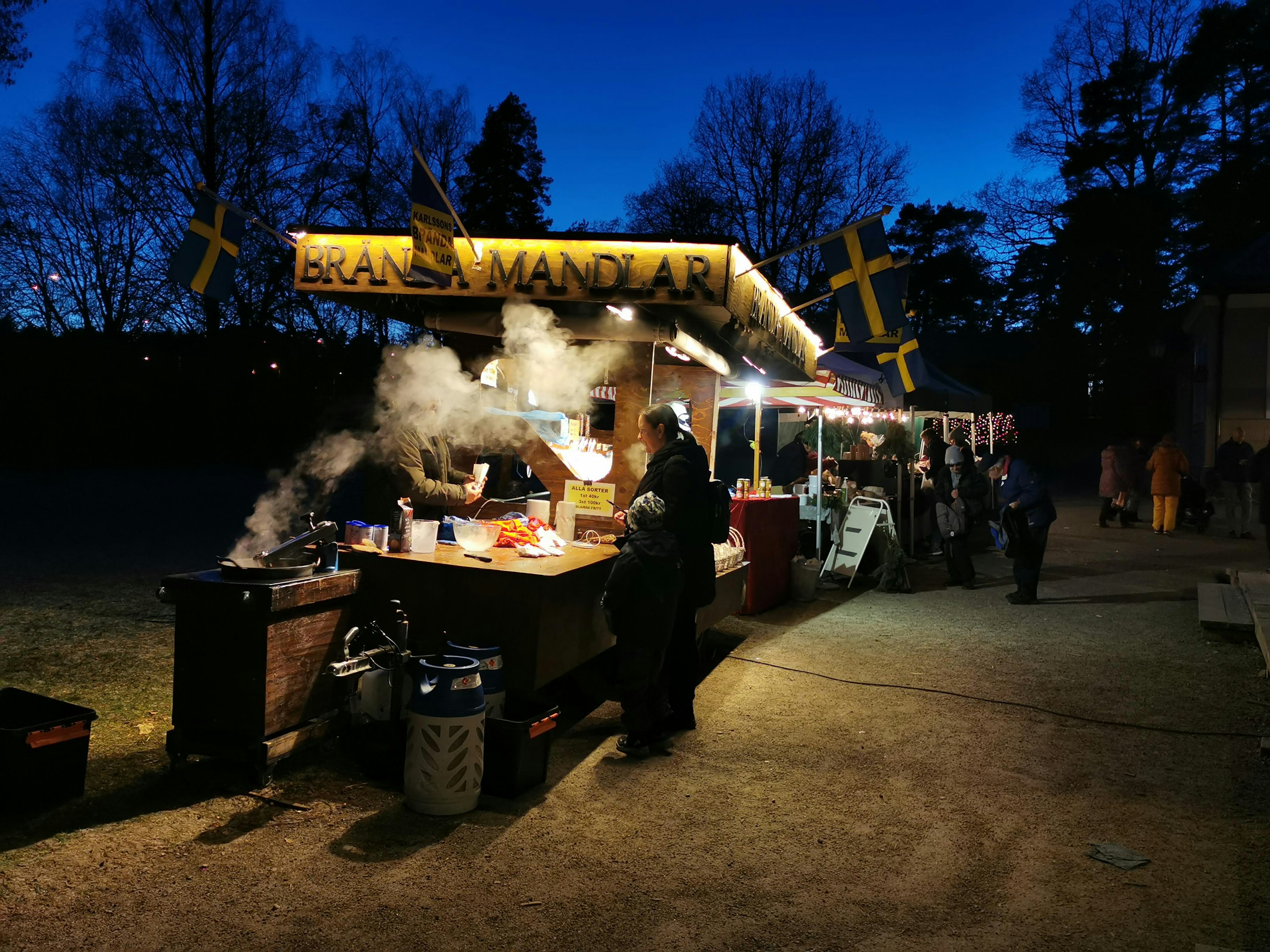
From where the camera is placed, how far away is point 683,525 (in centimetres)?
514

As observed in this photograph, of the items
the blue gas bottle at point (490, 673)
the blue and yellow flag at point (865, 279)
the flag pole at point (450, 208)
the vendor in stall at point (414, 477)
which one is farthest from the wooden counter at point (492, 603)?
the blue and yellow flag at point (865, 279)

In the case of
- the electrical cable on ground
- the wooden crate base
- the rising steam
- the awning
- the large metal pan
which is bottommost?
the electrical cable on ground

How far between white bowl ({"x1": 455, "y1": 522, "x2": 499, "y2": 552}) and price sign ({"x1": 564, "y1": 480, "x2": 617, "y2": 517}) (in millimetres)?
1355

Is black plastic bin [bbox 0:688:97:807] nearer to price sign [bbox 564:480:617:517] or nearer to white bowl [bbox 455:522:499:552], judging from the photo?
white bowl [bbox 455:522:499:552]

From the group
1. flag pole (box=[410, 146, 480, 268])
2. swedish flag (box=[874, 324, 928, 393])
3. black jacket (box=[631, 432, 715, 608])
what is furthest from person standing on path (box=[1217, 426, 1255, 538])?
flag pole (box=[410, 146, 480, 268])

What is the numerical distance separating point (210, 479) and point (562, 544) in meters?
23.3

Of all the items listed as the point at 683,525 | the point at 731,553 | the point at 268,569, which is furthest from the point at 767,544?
the point at 268,569

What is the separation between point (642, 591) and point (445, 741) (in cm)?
139

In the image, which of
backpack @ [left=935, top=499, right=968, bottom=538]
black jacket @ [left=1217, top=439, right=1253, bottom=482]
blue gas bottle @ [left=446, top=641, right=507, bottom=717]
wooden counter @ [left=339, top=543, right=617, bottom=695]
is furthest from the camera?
black jacket @ [left=1217, top=439, right=1253, bottom=482]

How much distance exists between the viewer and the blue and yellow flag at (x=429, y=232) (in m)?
5.41

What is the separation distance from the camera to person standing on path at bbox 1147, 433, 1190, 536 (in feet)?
52.5

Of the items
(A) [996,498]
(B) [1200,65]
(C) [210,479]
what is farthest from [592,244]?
(B) [1200,65]

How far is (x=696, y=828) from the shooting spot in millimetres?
4047

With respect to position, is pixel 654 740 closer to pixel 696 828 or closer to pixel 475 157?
pixel 696 828
